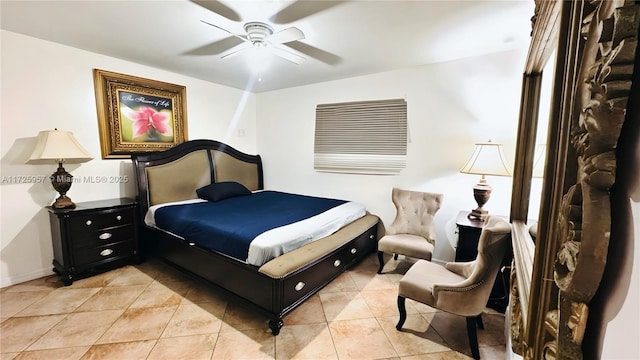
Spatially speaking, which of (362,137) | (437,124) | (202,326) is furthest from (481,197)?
(202,326)

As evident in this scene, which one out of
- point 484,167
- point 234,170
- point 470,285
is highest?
point 484,167

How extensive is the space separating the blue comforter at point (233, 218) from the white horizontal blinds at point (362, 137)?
676 mm

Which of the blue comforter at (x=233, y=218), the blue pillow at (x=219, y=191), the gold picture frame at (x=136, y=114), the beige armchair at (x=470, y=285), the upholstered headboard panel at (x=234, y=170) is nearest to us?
the beige armchair at (x=470, y=285)

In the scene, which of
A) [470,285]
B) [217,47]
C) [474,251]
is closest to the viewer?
[470,285]

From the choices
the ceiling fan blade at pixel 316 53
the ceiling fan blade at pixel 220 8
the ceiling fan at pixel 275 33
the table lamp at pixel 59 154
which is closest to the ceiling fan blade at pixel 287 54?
the ceiling fan at pixel 275 33

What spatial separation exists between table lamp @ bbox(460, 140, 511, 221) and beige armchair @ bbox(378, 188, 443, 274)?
449 mm

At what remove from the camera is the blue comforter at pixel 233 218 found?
7.42 feet

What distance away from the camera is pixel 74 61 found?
2.87 metres

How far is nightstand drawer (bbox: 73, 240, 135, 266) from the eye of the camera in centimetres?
272

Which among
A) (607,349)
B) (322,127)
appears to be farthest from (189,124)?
(607,349)

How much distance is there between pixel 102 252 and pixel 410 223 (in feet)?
11.6

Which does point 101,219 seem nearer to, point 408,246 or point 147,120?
point 147,120

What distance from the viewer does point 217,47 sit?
108 inches

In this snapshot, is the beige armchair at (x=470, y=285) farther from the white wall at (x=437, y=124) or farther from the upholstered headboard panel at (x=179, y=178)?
the upholstered headboard panel at (x=179, y=178)
